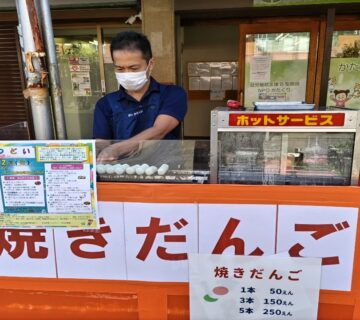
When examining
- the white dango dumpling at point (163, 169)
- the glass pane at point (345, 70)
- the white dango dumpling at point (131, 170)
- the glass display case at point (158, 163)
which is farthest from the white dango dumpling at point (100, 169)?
the glass pane at point (345, 70)

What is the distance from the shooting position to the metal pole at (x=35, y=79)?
132cm

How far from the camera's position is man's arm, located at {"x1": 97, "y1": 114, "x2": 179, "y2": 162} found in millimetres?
1576

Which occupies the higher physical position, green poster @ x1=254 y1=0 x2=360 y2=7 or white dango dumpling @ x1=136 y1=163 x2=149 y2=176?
green poster @ x1=254 y1=0 x2=360 y2=7

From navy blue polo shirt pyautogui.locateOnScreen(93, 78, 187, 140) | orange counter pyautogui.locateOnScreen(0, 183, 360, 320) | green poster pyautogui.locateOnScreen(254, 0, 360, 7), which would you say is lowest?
orange counter pyautogui.locateOnScreen(0, 183, 360, 320)

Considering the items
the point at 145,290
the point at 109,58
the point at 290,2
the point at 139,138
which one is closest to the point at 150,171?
the point at 139,138

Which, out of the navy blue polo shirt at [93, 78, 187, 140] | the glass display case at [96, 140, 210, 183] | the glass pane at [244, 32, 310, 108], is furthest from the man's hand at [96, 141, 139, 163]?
the glass pane at [244, 32, 310, 108]

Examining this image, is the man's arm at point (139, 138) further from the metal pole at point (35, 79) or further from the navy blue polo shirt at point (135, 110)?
the metal pole at point (35, 79)

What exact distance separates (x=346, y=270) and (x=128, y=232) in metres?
0.98

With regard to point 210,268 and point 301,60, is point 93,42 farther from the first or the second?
point 210,268

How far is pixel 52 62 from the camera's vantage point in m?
1.44

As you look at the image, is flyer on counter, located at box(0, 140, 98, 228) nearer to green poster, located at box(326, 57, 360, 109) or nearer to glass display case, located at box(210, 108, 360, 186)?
glass display case, located at box(210, 108, 360, 186)

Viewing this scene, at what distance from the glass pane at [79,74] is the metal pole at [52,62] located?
3.91 metres

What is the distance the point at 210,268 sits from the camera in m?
1.44

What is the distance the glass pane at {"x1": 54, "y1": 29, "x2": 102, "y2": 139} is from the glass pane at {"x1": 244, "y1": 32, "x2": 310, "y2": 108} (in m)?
2.53
